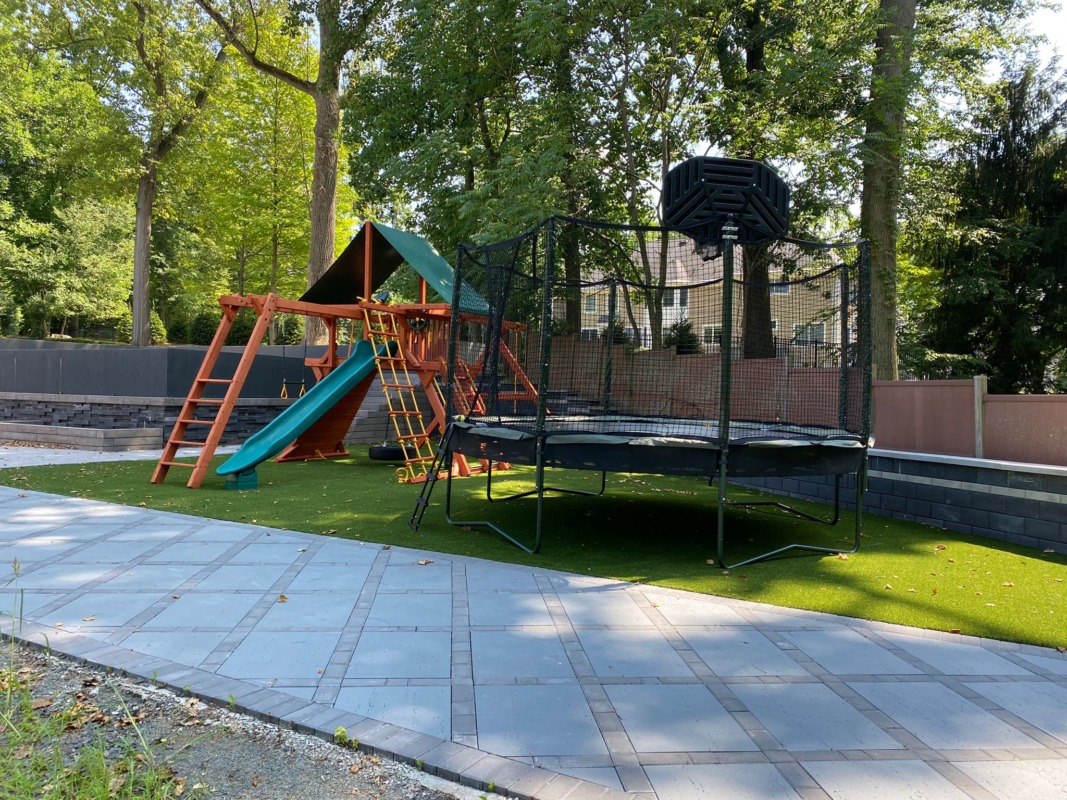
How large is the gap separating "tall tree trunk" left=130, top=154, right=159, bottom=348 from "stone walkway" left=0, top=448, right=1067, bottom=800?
1826 centimetres

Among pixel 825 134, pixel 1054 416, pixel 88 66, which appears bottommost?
pixel 1054 416

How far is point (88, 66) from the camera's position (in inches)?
816

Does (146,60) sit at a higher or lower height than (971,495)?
higher

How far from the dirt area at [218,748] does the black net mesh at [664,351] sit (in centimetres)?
373

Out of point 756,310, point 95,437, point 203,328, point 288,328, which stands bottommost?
point 95,437

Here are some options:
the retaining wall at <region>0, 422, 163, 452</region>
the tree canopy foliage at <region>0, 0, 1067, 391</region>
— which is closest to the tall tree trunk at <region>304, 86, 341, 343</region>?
the tree canopy foliage at <region>0, 0, 1067, 391</region>

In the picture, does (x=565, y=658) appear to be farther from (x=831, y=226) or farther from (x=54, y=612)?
(x=831, y=226)

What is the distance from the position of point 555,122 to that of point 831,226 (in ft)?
18.6

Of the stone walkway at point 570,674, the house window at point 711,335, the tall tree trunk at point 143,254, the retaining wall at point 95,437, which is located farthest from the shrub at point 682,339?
the tall tree trunk at point 143,254

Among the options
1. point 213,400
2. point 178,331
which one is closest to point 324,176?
point 213,400

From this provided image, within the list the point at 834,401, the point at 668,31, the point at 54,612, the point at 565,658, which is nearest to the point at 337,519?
the point at 54,612

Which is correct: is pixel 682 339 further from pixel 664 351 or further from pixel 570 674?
pixel 570 674

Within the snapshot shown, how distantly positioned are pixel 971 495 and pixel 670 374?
13.9 ft

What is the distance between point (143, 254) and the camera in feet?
71.4
